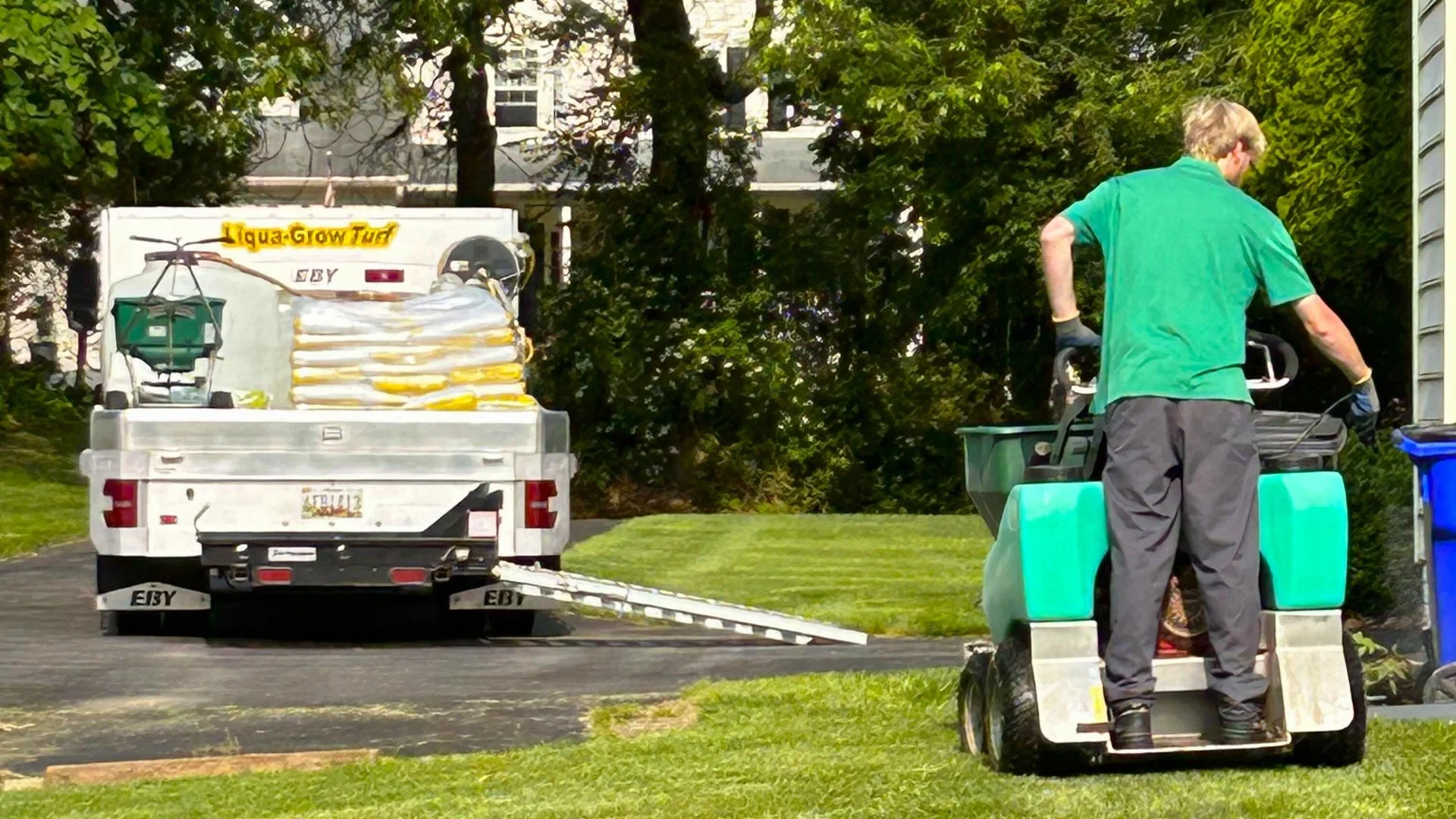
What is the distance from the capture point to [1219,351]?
20.4ft

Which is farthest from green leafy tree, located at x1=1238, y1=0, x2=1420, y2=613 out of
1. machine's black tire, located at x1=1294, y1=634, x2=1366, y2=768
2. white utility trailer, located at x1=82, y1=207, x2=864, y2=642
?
machine's black tire, located at x1=1294, y1=634, x2=1366, y2=768

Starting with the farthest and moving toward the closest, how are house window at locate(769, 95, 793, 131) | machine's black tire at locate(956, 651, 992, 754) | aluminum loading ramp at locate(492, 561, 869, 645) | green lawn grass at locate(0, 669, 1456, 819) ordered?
house window at locate(769, 95, 793, 131)
aluminum loading ramp at locate(492, 561, 869, 645)
machine's black tire at locate(956, 651, 992, 754)
green lawn grass at locate(0, 669, 1456, 819)

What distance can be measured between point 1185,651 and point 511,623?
25.7 ft

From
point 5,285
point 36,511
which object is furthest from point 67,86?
point 5,285

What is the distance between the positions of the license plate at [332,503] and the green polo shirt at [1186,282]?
717 centimetres

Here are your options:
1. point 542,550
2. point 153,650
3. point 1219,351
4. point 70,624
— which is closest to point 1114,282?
point 1219,351

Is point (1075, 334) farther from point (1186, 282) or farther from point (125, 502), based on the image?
point (125, 502)

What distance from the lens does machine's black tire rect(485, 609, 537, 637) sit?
45.2 ft

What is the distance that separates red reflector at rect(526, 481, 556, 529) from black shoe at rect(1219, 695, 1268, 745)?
23.2 ft

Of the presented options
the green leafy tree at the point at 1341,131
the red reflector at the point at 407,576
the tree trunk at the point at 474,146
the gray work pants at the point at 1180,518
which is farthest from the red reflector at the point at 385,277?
the tree trunk at the point at 474,146

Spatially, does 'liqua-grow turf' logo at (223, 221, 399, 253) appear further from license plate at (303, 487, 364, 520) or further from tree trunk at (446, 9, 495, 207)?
tree trunk at (446, 9, 495, 207)

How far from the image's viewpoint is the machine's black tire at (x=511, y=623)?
45.2 feet

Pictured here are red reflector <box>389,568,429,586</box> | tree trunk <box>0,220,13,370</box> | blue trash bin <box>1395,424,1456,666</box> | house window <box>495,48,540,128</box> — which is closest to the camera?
blue trash bin <box>1395,424,1456,666</box>

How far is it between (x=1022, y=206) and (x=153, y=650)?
39.0ft
